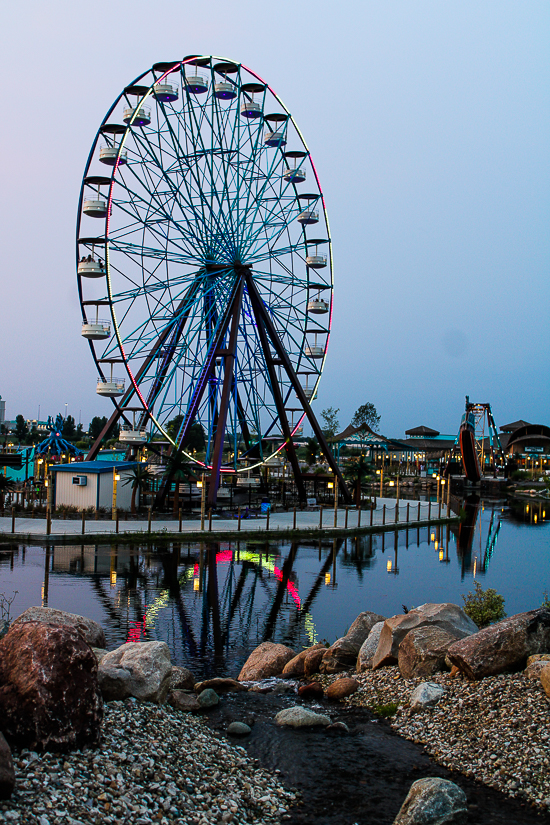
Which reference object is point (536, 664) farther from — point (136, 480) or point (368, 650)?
point (136, 480)

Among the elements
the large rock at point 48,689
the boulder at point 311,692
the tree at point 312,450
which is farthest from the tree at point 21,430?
the large rock at point 48,689

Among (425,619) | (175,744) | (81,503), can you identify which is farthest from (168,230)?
(175,744)

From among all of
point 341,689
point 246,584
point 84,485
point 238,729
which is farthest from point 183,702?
point 84,485

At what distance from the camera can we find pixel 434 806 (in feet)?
27.1

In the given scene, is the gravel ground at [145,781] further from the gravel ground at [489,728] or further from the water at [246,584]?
the water at [246,584]

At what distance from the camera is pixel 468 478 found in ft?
305

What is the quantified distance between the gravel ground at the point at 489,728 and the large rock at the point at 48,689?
4599 millimetres

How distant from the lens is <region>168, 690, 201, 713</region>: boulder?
11727mm

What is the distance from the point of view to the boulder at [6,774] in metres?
7.02

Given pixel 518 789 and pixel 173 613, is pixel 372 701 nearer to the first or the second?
pixel 518 789

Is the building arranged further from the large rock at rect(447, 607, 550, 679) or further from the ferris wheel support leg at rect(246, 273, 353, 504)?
the large rock at rect(447, 607, 550, 679)

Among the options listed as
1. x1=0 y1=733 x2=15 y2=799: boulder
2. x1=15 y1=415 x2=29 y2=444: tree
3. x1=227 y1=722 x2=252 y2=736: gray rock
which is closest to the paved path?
x1=227 y1=722 x2=252 y2=736: gray rock

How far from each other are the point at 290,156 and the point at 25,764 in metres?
41.5

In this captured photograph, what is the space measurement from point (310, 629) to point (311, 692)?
6.37 m
